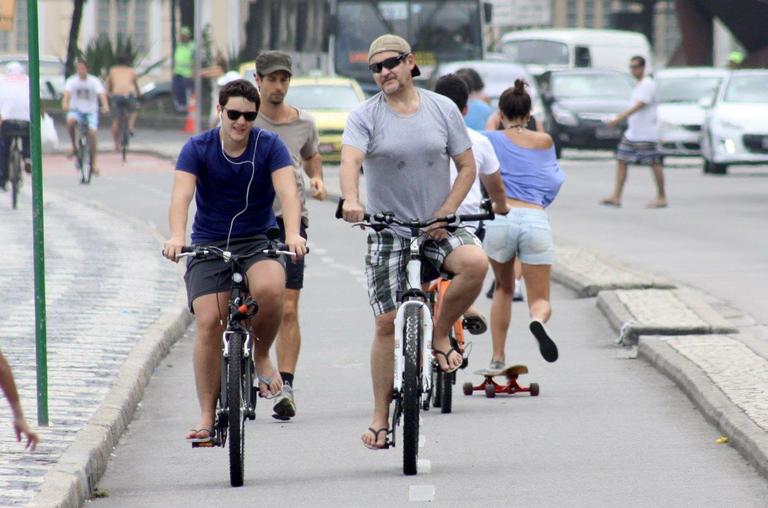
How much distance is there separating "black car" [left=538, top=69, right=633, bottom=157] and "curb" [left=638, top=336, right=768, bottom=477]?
77.4 feet

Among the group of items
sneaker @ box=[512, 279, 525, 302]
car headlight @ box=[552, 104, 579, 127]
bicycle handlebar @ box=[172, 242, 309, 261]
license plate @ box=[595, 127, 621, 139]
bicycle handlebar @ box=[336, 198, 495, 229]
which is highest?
bicycle handlebar @ box=[336, 198, 495, 229]

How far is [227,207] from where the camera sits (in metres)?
8.48

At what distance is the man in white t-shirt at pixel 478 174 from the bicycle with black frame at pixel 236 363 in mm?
1214

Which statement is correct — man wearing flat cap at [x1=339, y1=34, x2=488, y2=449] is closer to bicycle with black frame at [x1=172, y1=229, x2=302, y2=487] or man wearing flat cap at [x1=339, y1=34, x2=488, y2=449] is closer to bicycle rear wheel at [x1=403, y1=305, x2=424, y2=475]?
bicycle rear wheel at [x1=403, y1=305, x2=424, y2=475]

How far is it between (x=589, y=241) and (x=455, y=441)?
1133 cm

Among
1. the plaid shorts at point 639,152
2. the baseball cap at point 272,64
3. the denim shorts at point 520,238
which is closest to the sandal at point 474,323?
the denim shorts at point 520,238

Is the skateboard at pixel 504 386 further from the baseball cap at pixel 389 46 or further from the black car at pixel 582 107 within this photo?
the black car at pixel 582 107

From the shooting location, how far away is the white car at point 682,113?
35.0 metres

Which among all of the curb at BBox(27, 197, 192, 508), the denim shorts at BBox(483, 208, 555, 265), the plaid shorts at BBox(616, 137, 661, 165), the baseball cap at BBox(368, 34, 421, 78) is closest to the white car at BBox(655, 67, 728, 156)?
the plaid shorts at BBox(616, 137, 661, 165)

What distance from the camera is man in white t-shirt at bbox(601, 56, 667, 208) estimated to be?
24438 mm

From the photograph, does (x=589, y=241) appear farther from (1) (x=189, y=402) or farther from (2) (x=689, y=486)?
(2) (x=689, y=486)

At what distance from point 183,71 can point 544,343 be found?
35.7 metres

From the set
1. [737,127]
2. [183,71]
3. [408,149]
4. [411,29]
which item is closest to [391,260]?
[408,149]

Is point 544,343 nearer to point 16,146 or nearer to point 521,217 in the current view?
point 521,217
